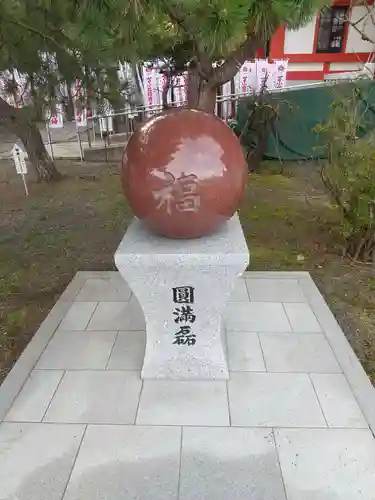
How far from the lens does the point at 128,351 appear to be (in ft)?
10.4

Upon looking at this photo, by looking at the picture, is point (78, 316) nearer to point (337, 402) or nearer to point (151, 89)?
point (337, 402)

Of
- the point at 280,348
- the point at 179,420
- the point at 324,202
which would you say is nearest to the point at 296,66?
the point at 324,202

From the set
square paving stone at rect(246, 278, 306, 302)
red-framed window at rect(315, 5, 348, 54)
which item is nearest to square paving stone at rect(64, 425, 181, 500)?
square paving stone at rect(246, 278, 306, 302)

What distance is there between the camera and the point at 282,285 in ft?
13.5

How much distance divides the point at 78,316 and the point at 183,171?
71.3 inches

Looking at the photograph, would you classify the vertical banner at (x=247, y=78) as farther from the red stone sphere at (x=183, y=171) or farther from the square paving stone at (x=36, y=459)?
the square paving stone at (x=36, y=459)

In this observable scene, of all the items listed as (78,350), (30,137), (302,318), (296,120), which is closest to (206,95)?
(302,318)

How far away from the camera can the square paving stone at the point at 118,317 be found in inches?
137

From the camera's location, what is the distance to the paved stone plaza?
2191 millimetres

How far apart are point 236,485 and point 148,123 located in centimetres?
199

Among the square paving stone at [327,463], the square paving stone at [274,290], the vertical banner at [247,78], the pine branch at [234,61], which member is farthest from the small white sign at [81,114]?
the square paving stone at [327,463]

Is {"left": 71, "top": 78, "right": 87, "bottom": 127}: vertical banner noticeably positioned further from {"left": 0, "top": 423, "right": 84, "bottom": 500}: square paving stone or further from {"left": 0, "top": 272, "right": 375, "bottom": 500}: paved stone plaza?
{"left": 0, "top": 423, "right": 84, "bottom": 500}: square paving stone

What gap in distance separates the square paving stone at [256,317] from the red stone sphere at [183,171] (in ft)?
3.92

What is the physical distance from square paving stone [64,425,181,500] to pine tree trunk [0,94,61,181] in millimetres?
5929
